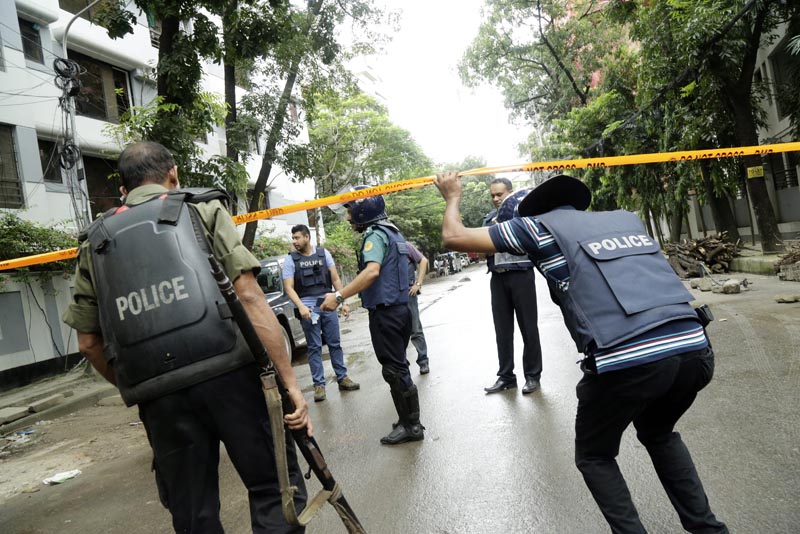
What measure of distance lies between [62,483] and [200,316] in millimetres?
3913

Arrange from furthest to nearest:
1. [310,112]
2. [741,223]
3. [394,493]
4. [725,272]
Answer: [741,223]
[310,112]
[725,272]
[394,493]

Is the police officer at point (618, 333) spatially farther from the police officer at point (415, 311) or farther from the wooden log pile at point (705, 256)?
the wooden log pile at point (705, 256)

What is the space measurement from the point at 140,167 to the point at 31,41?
14.8 meters

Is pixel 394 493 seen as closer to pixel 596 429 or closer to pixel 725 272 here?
pixel 596 429

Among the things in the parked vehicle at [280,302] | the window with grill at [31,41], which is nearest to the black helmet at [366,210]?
the parked vehicle at [280,302]

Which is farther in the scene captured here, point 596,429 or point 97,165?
point 97,165

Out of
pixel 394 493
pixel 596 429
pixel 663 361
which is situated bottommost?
pixel 394 493

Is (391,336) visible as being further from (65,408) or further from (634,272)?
(65,408)

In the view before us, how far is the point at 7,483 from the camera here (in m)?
5.26

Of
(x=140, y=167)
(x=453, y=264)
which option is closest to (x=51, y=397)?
(x=140, y=167)

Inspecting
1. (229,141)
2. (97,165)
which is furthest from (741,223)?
(97,165)

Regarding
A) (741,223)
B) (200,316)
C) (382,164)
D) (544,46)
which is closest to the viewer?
(200,316)

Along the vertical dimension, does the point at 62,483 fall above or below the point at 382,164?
below

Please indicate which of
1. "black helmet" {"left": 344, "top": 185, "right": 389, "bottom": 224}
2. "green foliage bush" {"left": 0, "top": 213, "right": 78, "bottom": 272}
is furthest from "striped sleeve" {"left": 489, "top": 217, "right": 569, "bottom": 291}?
"green foliage bush" {"left": 0, "top": 213, "right": 78, "bottom": 272}
